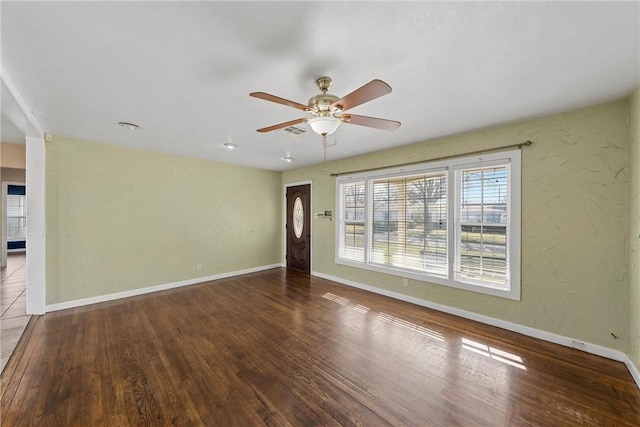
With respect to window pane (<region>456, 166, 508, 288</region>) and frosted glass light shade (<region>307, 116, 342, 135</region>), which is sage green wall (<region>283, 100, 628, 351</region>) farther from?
frosted glass light shade (<region>307, 116, 342, 135</region>)

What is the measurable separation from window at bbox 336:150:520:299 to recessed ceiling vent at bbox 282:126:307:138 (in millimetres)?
1752

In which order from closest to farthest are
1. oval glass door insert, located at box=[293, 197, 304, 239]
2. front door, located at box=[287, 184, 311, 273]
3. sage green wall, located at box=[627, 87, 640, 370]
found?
sage green wall, located at box=[627, 87, 640, 370], front door, located at box=[287, 184, 311, 273], oval glass door insert, located at box=[293, 197, 304, 239]

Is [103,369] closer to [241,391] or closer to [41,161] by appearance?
[241,391]

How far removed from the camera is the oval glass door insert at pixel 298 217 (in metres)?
6.13

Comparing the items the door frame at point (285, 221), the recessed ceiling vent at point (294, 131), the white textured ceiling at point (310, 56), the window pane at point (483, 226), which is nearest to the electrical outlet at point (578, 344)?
the window pane at point (483, 226)

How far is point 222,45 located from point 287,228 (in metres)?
5.07

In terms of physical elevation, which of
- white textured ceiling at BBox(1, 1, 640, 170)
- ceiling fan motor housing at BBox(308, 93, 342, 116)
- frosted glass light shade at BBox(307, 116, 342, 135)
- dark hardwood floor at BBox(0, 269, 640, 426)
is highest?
white textured ceiling at BBox(1, 1, 640, 170)

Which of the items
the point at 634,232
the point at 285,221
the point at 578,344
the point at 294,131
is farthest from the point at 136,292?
the point at 634,232

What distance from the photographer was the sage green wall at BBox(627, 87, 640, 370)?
85.3 inches

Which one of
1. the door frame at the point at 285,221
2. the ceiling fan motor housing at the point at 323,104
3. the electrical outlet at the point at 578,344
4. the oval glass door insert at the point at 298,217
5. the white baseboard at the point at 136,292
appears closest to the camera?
the ceiling fan motor housing at the point at 323,104

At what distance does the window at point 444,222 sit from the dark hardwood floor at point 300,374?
72 centimetres

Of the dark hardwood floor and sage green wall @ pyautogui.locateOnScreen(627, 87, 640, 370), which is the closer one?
the dark hardwood floor

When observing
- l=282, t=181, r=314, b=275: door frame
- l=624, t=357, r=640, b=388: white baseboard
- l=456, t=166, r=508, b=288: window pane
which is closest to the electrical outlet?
l=624, t=357, r=640, b=388: white baseboard

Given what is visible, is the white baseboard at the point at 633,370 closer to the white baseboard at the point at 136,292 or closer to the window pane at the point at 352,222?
the window pane at the point at 352,222
